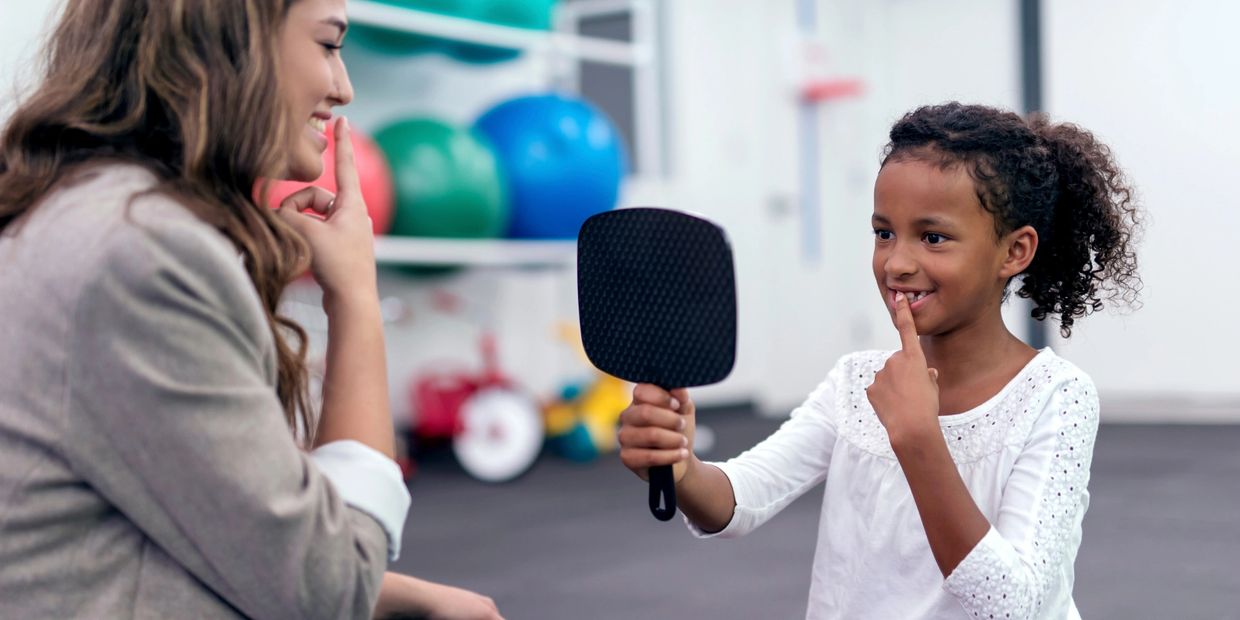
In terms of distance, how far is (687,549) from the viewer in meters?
3.05

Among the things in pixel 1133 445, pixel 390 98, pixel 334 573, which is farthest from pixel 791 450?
pixel 1133 445

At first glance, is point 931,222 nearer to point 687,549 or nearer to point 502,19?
point 687,549

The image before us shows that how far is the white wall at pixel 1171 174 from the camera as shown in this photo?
18.4ft

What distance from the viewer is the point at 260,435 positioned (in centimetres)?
67

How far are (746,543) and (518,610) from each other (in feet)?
2.70

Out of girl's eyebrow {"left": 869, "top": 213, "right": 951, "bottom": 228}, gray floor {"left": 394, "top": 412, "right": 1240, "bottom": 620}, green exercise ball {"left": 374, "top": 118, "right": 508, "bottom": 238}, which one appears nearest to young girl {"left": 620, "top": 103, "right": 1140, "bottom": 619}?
girl's eyebrow {"left": 869, "top": 213, "right": 951, "bottom": 228}

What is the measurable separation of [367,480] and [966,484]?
590 mm

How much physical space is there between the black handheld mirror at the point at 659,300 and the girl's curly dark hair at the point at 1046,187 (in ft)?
1.22

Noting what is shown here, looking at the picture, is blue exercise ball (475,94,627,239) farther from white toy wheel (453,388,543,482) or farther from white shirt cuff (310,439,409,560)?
white shirt cuff (310,439,409,560)

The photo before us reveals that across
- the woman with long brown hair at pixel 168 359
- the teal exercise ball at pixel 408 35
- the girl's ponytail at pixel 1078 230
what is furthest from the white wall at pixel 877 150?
the woman with long brown hair at pixel 168 359

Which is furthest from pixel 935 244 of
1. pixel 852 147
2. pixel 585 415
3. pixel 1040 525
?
pixel 852 147

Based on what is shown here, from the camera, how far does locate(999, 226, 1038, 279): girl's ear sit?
113 centimetres

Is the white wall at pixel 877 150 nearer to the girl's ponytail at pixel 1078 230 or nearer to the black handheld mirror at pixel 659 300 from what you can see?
the girl's ponytail at pixel 1078 230

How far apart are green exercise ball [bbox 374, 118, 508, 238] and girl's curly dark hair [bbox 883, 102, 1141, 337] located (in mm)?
2815
